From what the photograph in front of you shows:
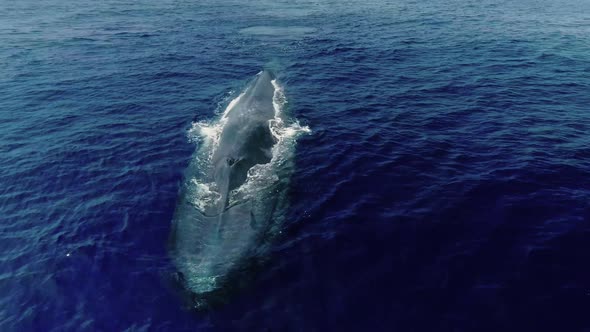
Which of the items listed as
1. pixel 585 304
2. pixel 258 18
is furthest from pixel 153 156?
pixel 258 18

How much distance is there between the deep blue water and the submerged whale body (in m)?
1.32

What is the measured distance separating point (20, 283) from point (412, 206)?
29.8m

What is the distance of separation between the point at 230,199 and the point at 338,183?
10.1m

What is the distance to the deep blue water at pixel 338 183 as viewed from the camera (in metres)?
24.9

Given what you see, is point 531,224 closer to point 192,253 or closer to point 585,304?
point 585,304

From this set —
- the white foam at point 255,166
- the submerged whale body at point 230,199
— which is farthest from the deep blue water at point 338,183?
the white foam at point 255,166

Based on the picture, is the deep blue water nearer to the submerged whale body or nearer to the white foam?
the submerged whale body

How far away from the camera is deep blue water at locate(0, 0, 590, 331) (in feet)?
81.7

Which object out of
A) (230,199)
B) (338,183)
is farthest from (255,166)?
(338,183)

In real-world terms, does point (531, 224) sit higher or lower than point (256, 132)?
lower

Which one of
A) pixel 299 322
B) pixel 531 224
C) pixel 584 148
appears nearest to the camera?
pixel 299 322

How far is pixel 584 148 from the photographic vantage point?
130 feet

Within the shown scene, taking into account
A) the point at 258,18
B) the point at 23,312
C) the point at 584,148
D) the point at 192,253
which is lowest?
the point at 23,312

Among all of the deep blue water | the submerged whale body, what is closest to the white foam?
the submerged whale body
